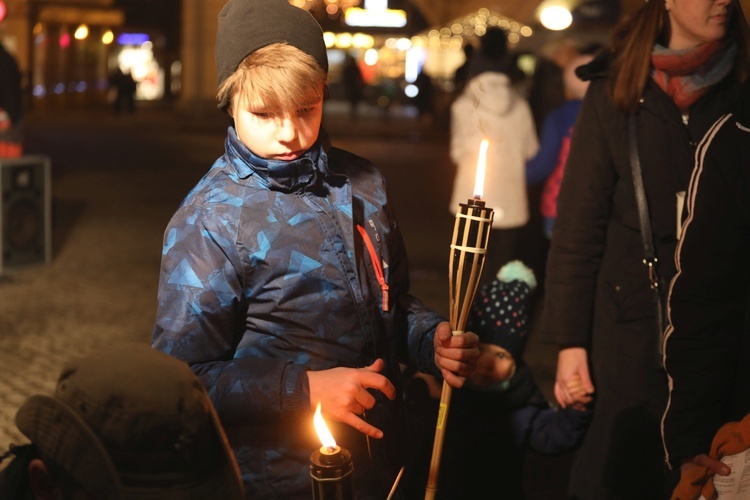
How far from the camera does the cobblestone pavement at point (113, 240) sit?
6719mm

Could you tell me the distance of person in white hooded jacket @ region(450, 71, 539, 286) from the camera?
678 centimetres

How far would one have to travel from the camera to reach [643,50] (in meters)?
3.02

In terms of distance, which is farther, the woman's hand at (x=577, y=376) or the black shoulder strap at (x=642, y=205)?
the woman's hand at (x=577, y=376)

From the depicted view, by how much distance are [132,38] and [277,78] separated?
50.4m

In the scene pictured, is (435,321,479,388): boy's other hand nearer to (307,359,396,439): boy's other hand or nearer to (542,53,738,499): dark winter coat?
(307,359,396,439): boy's other hand

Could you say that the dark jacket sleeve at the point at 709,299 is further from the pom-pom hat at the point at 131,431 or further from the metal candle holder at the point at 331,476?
the pom-pom hat at the point at 131,431

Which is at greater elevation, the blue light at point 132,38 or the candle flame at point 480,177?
the blue light at point 132,38

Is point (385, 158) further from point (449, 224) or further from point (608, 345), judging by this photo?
point (608, 345)

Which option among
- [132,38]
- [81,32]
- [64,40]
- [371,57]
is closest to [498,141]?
[371,57]

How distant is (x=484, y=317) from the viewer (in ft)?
11.0

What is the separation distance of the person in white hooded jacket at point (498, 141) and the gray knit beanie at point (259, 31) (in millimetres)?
4566

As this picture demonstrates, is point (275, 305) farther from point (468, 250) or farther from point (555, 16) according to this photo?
point (555, 16)

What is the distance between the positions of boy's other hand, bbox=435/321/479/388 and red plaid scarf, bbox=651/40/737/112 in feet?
4.59

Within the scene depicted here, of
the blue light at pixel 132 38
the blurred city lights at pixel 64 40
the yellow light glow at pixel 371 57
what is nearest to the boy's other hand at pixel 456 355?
the blurred city lights at pixel 64 40
